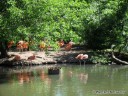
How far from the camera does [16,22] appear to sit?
64.2ft

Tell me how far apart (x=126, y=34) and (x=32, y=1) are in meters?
9.52

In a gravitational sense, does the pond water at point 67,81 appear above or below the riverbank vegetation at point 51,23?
below

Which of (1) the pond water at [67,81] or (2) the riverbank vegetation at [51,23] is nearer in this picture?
(1) the pond water at [67,81]

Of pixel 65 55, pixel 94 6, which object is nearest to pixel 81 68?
pixel 65 55

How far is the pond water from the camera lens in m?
16.7

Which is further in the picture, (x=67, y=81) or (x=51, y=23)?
(x=51, y=23)

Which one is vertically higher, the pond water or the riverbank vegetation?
the riverbank vegetation

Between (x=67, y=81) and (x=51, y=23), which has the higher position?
(x=51, y=23)

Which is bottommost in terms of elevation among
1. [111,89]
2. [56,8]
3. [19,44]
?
[111,89]

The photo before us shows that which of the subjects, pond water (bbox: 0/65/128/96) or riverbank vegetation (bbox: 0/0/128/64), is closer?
pond water (bbox: 0/65/128/96)

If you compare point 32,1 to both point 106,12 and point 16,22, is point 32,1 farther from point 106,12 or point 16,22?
point 106,12

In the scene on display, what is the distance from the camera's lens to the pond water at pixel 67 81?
54.7 ft

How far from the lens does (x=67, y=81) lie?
19.2m

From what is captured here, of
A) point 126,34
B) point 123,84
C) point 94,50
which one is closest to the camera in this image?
point 123,84
